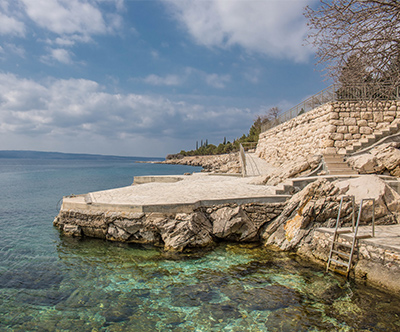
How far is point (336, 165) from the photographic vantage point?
1311 cm

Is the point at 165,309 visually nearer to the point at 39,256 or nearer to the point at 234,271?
the point at 234,271

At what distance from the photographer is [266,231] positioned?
901 cm

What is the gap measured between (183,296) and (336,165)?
11013mm

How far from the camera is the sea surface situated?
468cm

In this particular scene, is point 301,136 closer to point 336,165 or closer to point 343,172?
point 336,165

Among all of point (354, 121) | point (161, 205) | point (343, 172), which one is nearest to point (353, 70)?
point (161, 205)

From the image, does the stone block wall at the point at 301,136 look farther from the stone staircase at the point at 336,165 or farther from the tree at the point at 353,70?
the tree at the point at 353,70

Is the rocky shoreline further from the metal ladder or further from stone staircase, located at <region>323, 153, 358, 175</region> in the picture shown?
the metal ladder

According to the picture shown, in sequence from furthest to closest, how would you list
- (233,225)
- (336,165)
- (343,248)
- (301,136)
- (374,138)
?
(301,136)
(374,138)
(336,165)
(233,225)
(343,248)

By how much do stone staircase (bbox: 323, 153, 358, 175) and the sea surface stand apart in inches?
269

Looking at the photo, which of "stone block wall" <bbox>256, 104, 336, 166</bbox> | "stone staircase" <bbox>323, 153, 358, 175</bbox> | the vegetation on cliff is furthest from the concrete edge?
the vegetation on cliff

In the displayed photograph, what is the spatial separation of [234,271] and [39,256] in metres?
5.82

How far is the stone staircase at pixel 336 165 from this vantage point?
12.6 m

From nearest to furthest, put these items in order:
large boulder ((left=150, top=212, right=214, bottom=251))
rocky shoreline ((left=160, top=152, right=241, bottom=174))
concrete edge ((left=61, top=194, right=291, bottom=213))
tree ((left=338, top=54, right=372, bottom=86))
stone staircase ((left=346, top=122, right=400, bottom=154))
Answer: tree ((left=338, top=54, right=372, bottom=86))
large boulder ((left=150, top=212, right=214, bottom=251))
concrete edge ((left=61, top=194, right=291, bottom=213))
stone staircase ((left=346, top=122, right=400, bottom=154))
rocky shoreline ((left=160, top=152, right=241, bottom=174))
